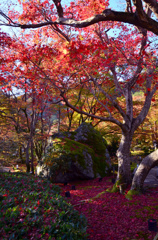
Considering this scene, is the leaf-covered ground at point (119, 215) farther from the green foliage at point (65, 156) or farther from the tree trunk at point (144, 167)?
the green foliage at point (65, 156)

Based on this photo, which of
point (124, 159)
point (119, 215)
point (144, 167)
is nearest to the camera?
point (119, 215)

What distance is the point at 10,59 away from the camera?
35.4ft

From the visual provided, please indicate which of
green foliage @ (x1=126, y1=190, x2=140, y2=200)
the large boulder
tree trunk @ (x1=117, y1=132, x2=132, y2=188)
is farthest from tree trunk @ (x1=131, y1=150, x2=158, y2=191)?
the large boulder

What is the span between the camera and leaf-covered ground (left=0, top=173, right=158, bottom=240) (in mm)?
2734

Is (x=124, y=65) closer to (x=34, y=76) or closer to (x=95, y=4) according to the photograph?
(x=95, y=4)

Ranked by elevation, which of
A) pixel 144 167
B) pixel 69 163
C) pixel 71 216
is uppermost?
A: pixel 69 163

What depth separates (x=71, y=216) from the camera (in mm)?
3533

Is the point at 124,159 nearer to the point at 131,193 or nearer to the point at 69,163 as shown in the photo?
the point at 131,193

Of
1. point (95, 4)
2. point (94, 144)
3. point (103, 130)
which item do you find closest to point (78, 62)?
point (95, 4)

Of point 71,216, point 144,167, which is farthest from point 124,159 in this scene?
point 71,216

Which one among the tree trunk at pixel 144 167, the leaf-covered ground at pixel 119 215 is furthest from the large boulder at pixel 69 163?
the tree trunk at pixel 144 167

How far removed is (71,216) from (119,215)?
7.50 ft

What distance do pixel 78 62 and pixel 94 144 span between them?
292 inches

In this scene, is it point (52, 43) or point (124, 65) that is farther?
point (52, 43)
